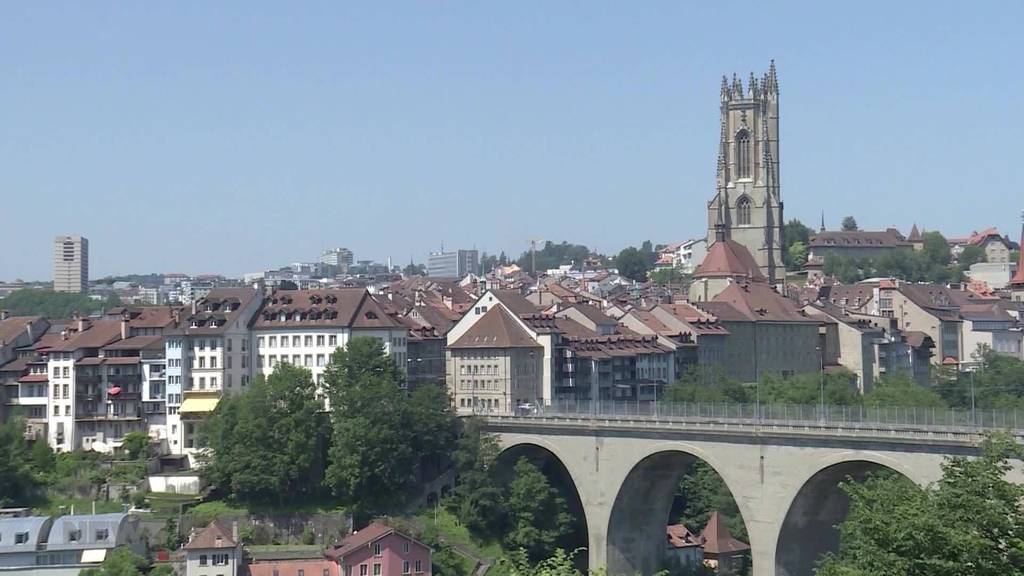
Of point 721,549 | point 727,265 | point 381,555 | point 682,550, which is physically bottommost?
point 721,549

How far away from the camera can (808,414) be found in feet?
257

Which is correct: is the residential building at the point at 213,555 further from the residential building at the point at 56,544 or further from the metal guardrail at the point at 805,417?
the metal guardrail at the point at 805,417

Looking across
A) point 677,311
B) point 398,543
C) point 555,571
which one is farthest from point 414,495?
point 555,571

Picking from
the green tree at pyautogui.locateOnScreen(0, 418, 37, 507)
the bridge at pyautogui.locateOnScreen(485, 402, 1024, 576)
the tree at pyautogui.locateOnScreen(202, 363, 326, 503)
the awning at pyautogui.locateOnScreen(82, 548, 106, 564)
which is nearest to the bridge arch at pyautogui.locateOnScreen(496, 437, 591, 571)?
the bridge at pyautogui.locateOnScreen(485, 402, 1024, 576)

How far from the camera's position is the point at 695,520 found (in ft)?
323

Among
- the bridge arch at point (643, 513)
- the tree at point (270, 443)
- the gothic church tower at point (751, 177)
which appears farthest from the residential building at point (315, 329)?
the gothic church tower at point (751, 177)

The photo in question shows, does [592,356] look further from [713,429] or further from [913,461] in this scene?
[913,461]

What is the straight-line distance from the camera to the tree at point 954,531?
34719 mm

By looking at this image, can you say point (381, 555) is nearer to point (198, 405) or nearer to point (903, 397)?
point (198, 405)

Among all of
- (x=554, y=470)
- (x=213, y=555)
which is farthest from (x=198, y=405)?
(x=554, y=470)

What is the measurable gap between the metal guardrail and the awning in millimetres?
26108

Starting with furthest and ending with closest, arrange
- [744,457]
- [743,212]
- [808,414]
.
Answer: [743,212] → [808,414] → [744,457]

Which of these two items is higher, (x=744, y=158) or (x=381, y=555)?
(x=744, y=158)

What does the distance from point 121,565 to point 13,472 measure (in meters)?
15.0
